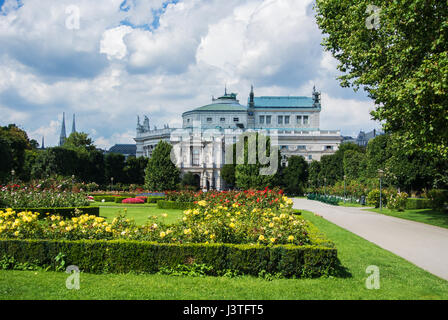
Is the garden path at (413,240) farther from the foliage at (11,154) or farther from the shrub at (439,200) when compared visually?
the foliage at (11,154)

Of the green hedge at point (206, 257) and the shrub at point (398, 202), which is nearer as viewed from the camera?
the green hedge at point (206, 257)

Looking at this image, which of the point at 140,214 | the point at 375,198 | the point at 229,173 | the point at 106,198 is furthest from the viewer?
the point at 229,173

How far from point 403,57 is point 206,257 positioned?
10909 mm

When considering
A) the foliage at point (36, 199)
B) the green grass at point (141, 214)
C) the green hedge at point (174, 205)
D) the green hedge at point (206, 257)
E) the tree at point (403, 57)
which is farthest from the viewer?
the green hedge at point (174, 205)

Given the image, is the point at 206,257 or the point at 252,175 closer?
the point at 206,257

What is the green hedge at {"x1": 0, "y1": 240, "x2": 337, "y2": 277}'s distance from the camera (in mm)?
8227

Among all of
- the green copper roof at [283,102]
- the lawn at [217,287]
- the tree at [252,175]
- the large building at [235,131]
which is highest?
the green copper roof at [283,102]

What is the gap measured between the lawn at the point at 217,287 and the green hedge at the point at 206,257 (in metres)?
0.30

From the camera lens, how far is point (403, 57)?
1452 cm

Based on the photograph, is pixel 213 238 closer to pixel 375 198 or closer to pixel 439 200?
pixel 439 200

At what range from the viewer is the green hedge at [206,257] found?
823 cm

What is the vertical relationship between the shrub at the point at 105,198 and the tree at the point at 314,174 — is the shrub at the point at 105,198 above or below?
below

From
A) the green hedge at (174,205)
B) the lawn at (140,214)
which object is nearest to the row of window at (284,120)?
the green hedge at (174,205)

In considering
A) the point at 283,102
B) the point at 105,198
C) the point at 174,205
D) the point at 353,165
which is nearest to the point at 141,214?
the point at 174,205
